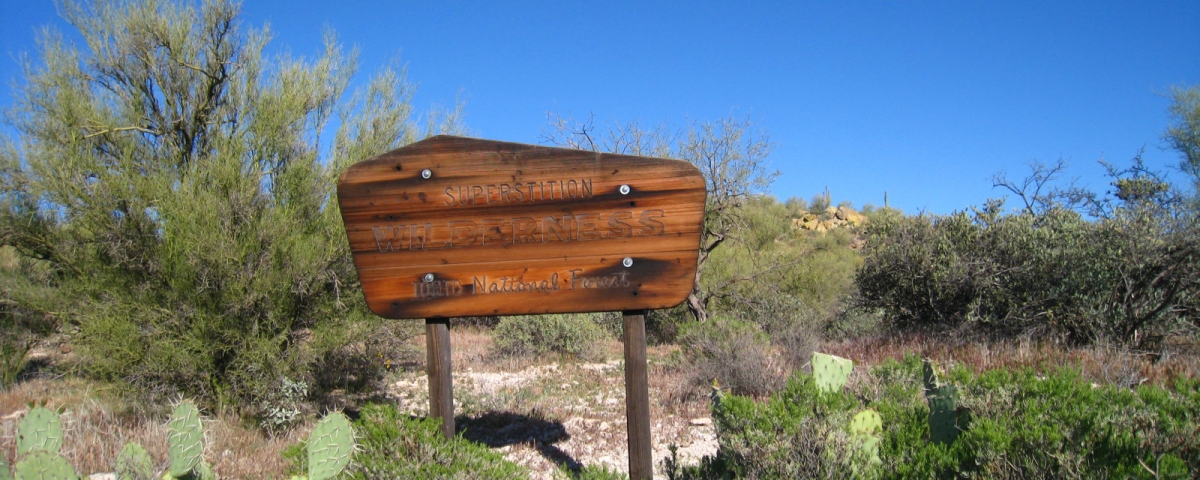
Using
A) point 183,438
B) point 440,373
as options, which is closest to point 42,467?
point 183,438

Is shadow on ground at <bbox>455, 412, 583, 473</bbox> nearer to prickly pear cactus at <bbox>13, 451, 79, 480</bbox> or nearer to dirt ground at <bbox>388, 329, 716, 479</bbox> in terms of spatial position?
dirt ground at <bbox>388, 329, 716, 479</bbox>

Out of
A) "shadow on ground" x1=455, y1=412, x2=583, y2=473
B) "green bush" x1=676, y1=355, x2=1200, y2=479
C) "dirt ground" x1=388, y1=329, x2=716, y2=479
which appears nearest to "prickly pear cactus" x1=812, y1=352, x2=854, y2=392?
"green bush" x1=676, y1=355, x2=1200, y2=479

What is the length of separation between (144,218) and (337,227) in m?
1.54

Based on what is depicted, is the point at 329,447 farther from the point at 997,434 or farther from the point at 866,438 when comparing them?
the point at 997,434

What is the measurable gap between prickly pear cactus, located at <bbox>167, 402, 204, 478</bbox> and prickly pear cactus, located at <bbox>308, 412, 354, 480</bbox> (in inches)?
18.1

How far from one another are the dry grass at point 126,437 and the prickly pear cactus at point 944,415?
3.47 m

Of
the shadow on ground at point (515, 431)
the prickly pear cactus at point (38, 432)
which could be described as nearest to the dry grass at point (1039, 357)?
the shadow on ground at point (515, 431)

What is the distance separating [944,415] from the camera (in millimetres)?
3275

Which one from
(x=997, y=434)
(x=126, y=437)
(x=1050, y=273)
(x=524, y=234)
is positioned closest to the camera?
(x=997, y=434)

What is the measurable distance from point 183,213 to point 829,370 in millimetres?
4969

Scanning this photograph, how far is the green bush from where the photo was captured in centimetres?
241

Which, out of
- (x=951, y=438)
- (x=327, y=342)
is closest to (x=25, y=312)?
(x=327, y=342)

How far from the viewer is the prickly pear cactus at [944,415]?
3.24 meters

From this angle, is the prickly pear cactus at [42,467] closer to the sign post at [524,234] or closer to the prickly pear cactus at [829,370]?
the sign post at [524,234]
